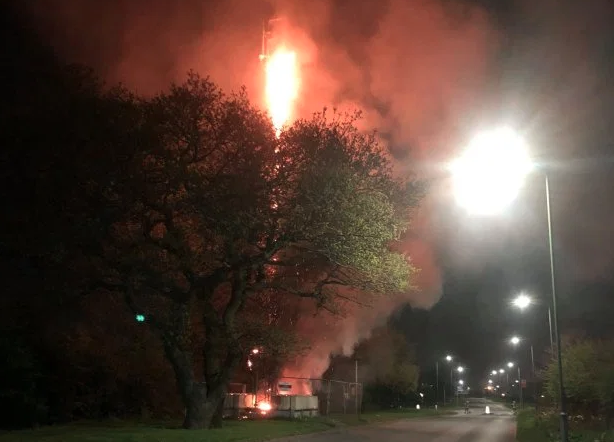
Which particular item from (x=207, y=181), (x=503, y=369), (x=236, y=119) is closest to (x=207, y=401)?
(x=207, y=181)

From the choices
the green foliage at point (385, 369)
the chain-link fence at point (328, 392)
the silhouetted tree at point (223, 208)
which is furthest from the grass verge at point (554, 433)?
the green foliage at point (385, 369)

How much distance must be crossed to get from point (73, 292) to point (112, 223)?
3150 mm

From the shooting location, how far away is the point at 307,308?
42688mm

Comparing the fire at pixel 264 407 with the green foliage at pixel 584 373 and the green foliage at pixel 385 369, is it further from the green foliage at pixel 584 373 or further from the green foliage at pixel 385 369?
the green foliage at pixel 385 369

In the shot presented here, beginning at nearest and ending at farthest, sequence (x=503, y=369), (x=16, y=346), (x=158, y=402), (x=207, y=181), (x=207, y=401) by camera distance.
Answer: (x=207, y=181), (x=207, y=401), (x=16, y=346), (x=158, y=402), (x=503, y=369)

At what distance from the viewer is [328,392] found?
4759 cm

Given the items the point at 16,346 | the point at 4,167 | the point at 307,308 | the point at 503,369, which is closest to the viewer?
the point at 4,167

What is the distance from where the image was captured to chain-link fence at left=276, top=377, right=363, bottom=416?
48.2 metres

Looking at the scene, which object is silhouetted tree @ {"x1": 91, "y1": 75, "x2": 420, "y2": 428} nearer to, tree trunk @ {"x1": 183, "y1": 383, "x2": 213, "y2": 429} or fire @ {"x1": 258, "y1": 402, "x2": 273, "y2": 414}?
tree trunk @ {"x1": 183, "y1": 383, "x2": 213, "y2": 429}

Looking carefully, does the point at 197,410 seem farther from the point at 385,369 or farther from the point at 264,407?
the point at 385,369

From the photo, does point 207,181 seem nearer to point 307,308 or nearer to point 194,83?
point 194,83

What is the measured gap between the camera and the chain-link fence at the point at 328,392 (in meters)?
48.2

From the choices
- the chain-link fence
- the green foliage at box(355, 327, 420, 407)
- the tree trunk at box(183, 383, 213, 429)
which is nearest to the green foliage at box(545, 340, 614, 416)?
the chain-link fence

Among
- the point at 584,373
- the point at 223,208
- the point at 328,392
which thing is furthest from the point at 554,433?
the point at 328,392
